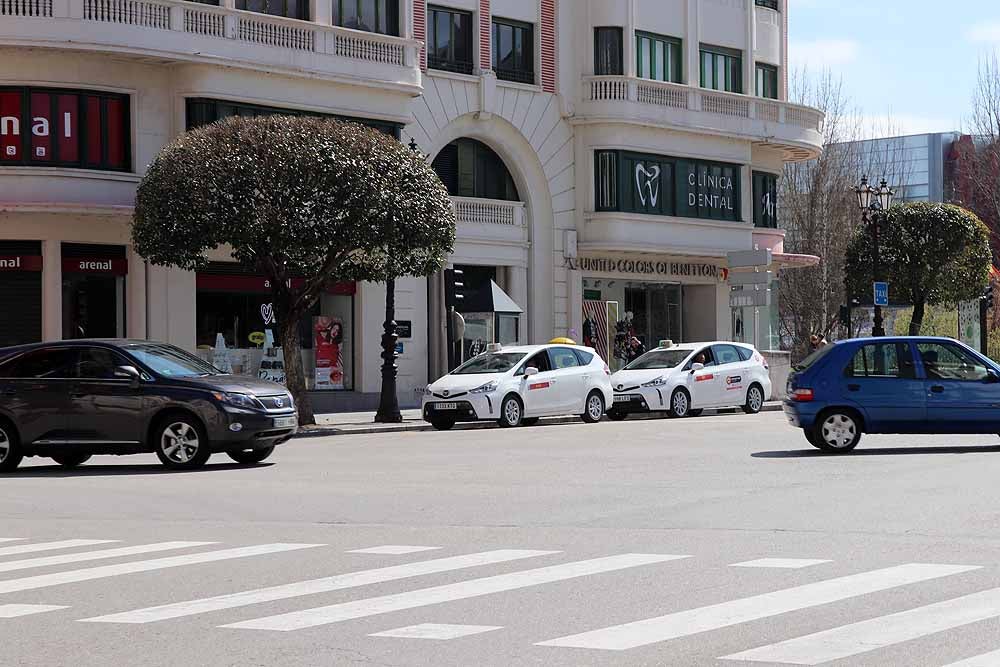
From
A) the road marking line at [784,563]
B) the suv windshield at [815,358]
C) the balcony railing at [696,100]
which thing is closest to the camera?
the road marking line at [784,563]

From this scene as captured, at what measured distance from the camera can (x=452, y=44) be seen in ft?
133

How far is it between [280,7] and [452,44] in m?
6.28

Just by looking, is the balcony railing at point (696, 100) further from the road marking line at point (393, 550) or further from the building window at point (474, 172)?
the road marking line at point (393, 550)

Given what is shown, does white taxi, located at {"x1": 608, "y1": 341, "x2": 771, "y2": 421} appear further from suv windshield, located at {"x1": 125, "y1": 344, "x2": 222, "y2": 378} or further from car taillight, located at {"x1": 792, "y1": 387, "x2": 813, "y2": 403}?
suv windshield, located at {"x1": 125, "y1": 344, "x2": 222, "y2": 378}

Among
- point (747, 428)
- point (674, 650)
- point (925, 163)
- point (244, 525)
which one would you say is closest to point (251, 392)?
point (244, 525)

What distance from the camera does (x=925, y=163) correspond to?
138 m

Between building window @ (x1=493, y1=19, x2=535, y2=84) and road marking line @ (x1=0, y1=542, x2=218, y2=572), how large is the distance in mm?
31137

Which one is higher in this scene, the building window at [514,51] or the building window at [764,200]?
the building window at [514,51]

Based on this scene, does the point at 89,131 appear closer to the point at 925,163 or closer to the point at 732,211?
the point at 732,211

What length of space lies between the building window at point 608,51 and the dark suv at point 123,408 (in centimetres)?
2570

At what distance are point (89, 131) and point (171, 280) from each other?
11.8 feet

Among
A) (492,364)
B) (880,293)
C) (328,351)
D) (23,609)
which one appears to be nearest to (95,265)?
(328,351)

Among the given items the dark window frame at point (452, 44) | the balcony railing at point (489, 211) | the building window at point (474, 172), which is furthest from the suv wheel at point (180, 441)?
the dark window frame at point (452, 44)

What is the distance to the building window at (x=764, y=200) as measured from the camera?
48281 mm
